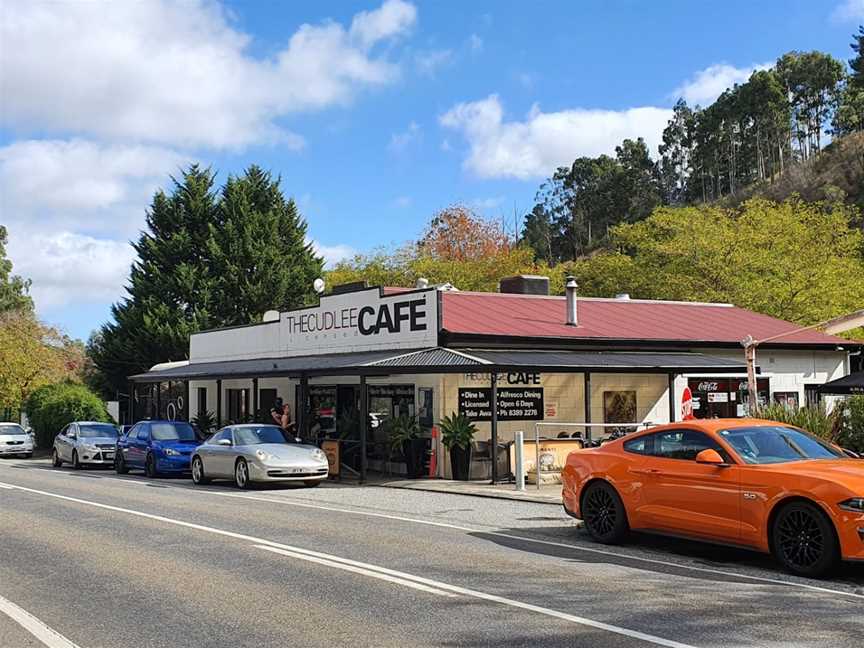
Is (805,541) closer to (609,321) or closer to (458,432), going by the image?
(458,432)

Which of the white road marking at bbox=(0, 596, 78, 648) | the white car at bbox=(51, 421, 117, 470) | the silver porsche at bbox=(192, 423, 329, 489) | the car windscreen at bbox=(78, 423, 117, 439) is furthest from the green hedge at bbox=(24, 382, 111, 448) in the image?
the white road marking at bbox=(0, 596, 78, 648)

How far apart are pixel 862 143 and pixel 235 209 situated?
59357 mm

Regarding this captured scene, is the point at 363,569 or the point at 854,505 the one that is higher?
the point at 854,505

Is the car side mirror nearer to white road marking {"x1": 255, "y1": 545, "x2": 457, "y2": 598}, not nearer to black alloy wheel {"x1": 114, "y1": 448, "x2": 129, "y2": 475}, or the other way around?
white road marking {"x1": 255, "y1": 545, "x2": 457, "y2": 598}

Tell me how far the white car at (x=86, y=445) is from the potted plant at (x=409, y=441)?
10087mm

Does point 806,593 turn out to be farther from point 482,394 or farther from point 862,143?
point 862,143

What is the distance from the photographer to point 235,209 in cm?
5528

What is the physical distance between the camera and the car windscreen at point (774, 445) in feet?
32.8

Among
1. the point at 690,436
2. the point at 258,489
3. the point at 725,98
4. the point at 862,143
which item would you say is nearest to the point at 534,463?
the point at 258,489

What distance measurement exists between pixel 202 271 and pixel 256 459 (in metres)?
36.2

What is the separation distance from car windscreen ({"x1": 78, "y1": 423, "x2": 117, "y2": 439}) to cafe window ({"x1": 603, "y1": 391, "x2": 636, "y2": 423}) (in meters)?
15.2

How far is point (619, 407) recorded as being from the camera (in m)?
24.8

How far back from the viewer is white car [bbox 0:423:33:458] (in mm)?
35406

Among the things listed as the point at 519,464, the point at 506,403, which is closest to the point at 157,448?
the point at 506,403
